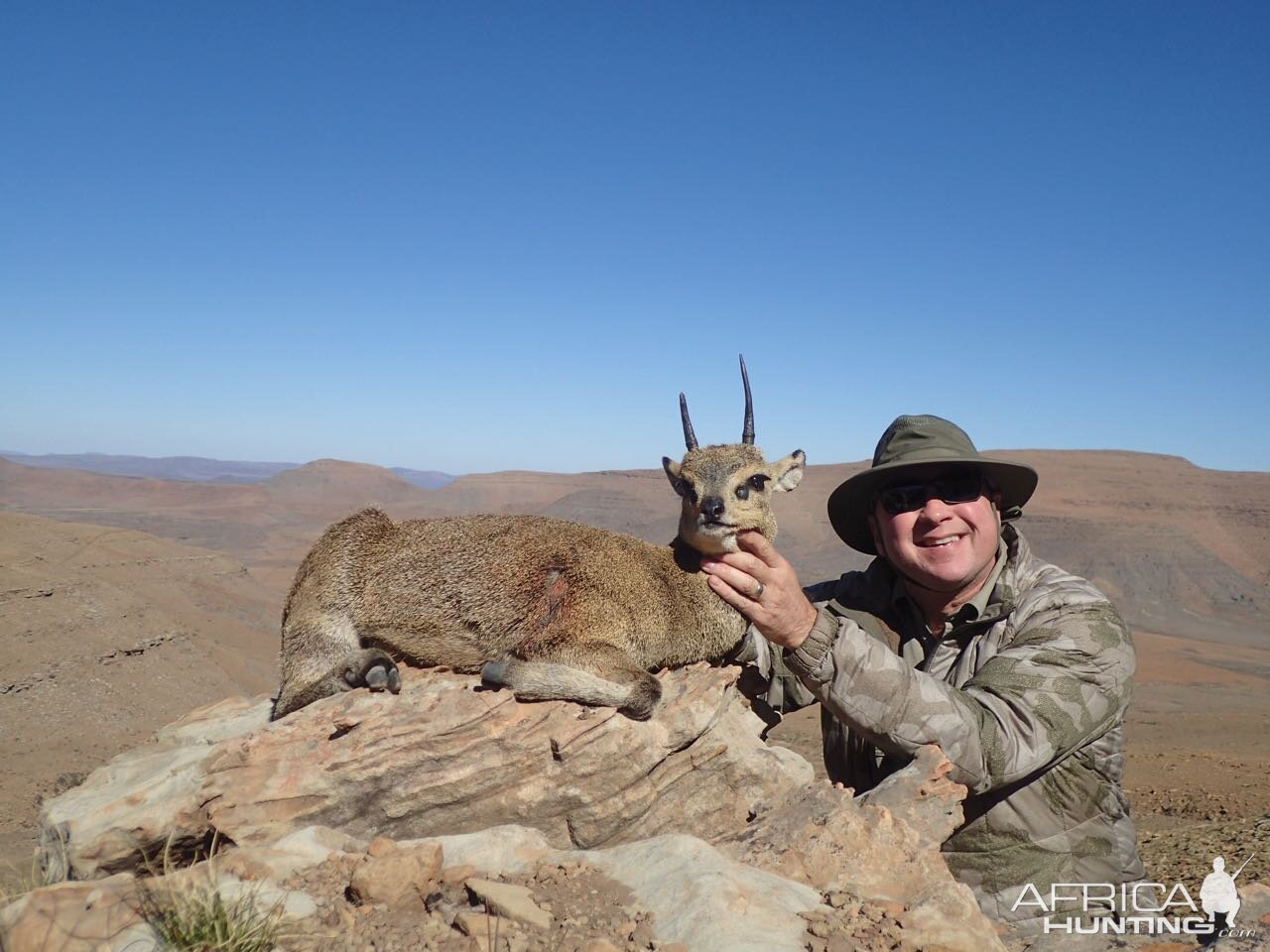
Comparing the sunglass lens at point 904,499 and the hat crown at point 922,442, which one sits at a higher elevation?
the hat crown at point 922,442

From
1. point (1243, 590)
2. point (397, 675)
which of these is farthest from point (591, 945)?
point (1243, 590)

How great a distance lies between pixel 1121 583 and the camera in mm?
46250

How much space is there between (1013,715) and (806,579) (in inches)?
1694

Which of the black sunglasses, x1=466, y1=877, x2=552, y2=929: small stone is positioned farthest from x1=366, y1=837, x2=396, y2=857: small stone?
the black sunglasses

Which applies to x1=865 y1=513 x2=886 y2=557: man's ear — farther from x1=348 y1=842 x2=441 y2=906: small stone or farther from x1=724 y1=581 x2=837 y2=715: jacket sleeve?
x1=348 y1=842 x2=441 y2=906: small stone

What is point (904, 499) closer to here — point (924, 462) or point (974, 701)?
point (924, 462)

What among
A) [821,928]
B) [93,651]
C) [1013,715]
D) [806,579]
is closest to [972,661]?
[1013,715]

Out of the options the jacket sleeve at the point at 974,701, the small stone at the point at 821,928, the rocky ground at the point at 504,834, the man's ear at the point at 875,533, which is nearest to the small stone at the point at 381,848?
the rocky ground at the point at 504,834

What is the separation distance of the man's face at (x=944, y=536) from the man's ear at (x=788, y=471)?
1492 millimetres

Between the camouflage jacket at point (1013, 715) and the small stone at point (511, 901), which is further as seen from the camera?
the camouflage jacket at point (1013, 715)

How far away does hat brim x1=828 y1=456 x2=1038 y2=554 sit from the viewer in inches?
198

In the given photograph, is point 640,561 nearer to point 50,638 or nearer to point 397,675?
point 397,675

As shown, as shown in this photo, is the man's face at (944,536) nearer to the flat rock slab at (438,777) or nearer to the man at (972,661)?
the man at (972,661)

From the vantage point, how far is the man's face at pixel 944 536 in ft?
16.2
